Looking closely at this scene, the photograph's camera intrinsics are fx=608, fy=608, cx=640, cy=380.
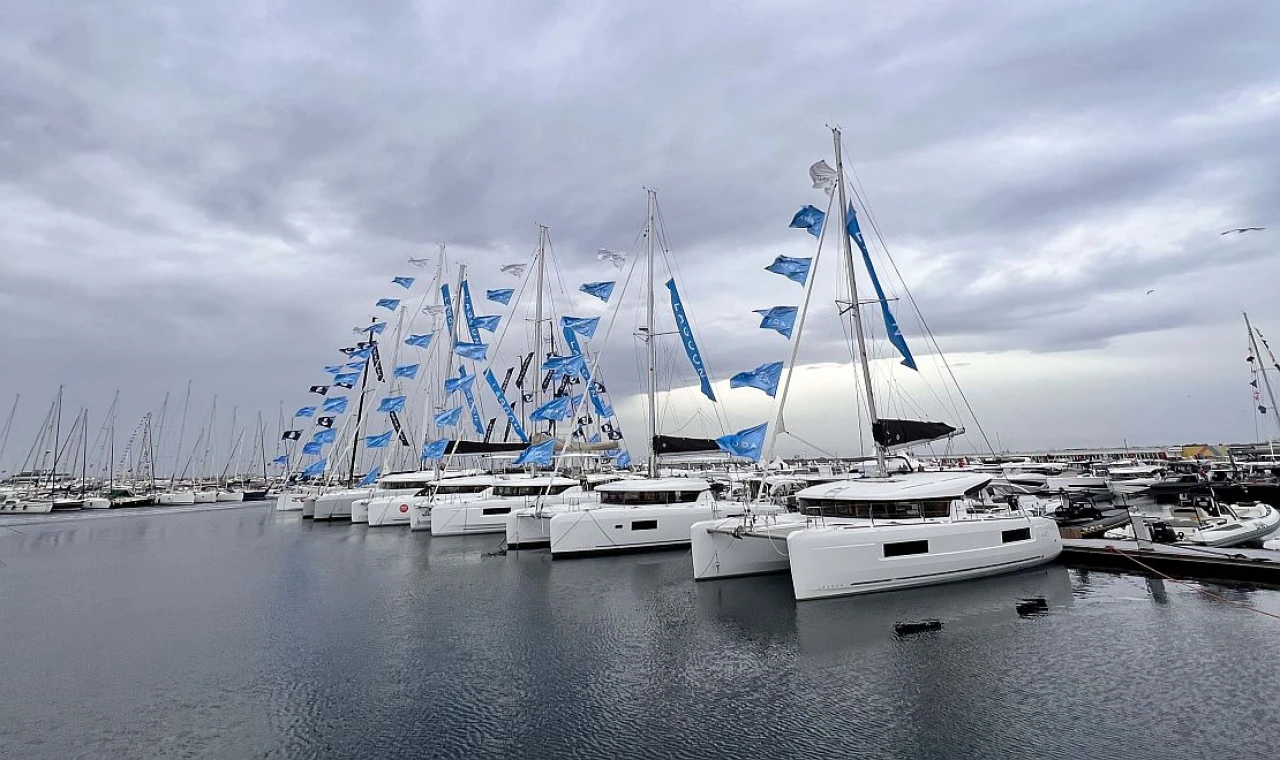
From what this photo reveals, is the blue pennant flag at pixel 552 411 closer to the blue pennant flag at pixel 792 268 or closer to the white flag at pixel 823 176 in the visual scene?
the blue pennant flag at pixel 792 268

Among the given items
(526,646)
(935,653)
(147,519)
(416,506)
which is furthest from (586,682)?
(147,519)

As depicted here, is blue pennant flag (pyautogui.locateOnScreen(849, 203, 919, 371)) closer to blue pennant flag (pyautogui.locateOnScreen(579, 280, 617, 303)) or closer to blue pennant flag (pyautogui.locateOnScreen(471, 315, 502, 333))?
blue pennant flag (pyautogui.locateOnScreen(579, 280, 617, 303))

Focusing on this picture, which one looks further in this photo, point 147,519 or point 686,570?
point 147,519

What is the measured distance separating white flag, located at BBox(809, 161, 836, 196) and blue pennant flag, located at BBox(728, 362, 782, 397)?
28.4ft

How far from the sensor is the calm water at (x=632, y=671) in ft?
35.1

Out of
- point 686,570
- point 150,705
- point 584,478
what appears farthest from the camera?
point 584,478

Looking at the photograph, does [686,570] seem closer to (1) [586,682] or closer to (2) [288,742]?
(1) [586,682]

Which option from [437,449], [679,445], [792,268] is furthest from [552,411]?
[792,268]

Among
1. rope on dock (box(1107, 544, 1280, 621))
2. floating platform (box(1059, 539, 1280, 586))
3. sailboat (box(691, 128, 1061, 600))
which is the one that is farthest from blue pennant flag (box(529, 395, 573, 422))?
rope on dock (box(1107, 544, 1280, 621))

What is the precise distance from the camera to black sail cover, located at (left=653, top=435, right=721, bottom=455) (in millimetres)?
31125

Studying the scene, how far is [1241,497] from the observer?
46750mm

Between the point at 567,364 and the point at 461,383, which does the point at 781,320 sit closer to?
the point at 567,364

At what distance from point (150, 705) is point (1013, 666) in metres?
18.7

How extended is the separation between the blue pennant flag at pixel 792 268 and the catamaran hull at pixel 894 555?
33.3ft
